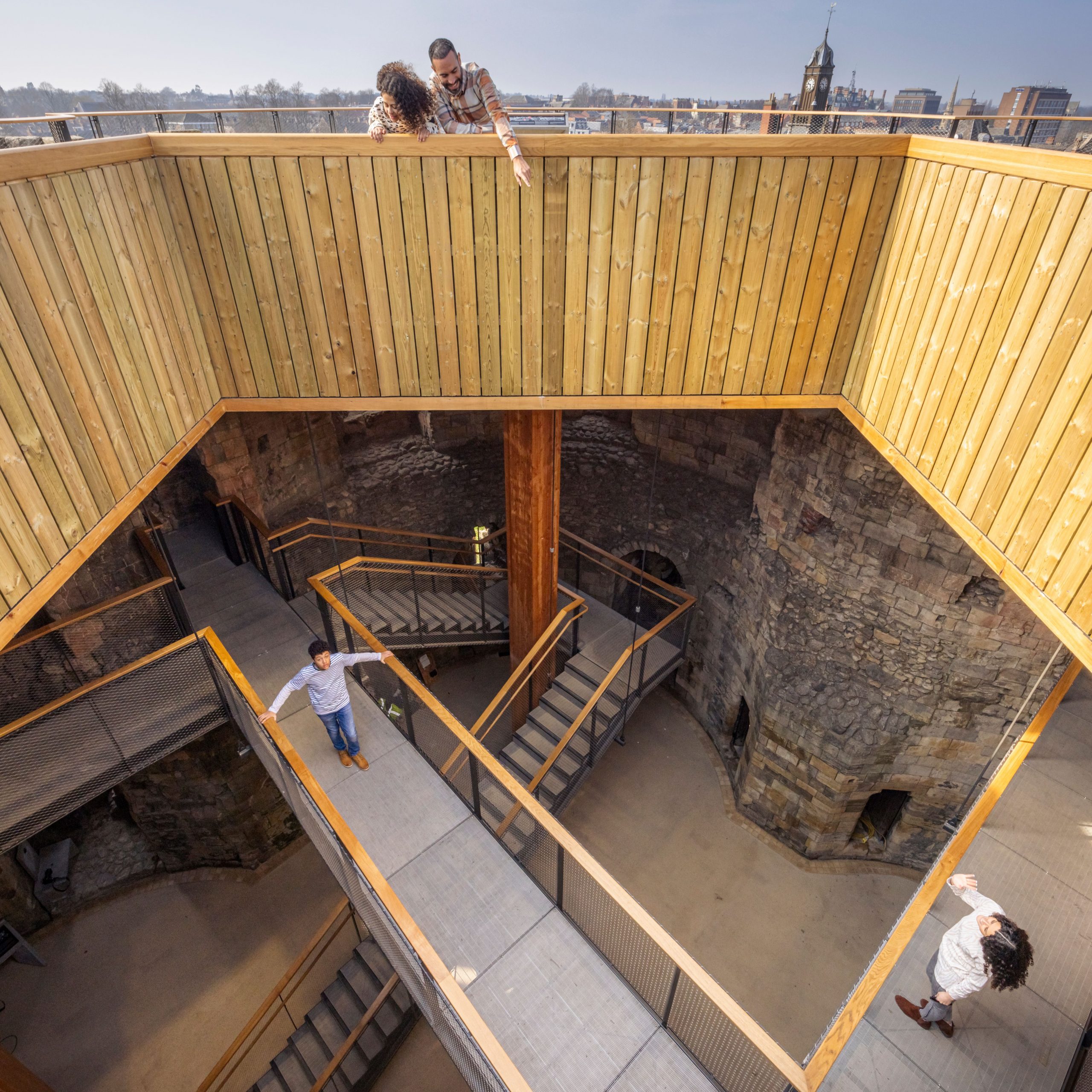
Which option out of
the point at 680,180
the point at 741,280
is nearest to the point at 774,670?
the point at 741,280

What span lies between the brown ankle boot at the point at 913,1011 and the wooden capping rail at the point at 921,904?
150mm

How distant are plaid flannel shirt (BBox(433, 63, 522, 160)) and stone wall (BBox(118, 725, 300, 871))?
6.14 m

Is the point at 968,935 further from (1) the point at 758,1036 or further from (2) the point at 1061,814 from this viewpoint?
(2) the point at 1061,814

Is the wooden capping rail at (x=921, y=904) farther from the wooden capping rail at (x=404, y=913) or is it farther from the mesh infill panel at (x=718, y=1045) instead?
the wooden capping rail at (x=404, y=913)

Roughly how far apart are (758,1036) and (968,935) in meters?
1.43

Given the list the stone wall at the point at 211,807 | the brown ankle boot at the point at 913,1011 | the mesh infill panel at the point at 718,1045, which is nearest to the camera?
the mesh infill panel at the point at 718,1045

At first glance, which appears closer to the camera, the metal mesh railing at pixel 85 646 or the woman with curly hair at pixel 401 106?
the woman with curly hair at pixel 401 106

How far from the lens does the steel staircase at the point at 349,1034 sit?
615 cm

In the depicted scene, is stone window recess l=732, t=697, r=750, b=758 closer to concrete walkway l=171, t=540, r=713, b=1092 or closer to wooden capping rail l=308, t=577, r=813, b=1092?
wooden capping rail l=308, t=577, r=813, b=1092

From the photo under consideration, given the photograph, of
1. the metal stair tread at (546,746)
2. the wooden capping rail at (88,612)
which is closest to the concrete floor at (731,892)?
the metal stair tread at (546,746)

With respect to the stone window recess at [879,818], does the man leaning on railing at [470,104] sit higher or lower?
higher

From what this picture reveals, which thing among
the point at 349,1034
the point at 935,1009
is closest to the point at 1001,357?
the point at 935,1009

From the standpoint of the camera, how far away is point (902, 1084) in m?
3.48

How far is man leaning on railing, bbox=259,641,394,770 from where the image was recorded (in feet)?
14.8
